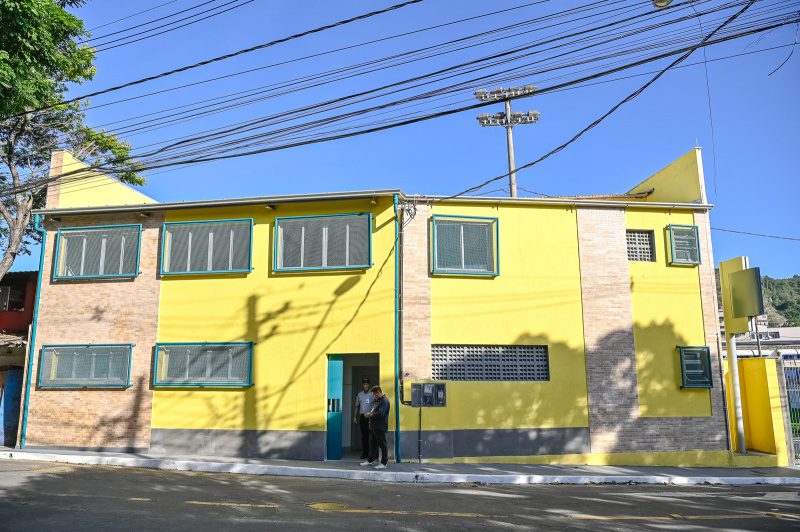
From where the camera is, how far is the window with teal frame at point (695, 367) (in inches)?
588

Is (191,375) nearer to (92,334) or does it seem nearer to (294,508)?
(92,334)

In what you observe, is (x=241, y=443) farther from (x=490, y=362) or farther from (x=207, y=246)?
(x=490, y=362)

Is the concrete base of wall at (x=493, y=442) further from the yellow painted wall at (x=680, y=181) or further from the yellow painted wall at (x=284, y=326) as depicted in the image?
the yellow painted wall at (x=680, y=181)

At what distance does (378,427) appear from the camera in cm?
1272

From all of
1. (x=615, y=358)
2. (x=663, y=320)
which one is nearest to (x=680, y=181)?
(x=663, y=320)

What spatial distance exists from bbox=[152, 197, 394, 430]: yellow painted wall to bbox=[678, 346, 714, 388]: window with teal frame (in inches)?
276

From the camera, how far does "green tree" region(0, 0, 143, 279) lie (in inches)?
400

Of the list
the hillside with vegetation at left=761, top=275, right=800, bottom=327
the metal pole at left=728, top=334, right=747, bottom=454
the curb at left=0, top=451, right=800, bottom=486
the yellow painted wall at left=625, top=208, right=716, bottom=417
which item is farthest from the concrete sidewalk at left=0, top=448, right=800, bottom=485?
the hillside with vegetation at left=761, top=275, right=800, bottom=327

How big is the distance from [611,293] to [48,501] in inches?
480

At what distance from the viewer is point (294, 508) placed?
860cm

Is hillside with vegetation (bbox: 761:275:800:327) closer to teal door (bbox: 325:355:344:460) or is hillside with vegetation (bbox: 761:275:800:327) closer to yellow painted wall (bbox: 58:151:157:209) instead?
teal door (bbox: 325:355:344:460)

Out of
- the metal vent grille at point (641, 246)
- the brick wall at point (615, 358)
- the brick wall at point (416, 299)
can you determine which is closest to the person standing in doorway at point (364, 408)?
the brick wall at point (416, 299)

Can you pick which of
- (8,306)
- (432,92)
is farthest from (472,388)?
(8,306)

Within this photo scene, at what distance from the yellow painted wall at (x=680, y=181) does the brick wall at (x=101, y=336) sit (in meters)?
13.8
